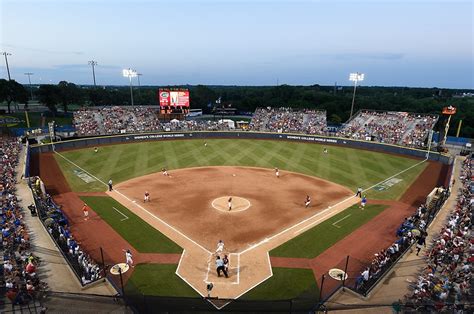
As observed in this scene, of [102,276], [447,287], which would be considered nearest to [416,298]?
[447,287]

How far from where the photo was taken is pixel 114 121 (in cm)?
6388

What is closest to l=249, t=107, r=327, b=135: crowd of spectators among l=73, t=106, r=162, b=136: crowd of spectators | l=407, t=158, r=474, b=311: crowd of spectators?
l=73, t=106, r=162, b=136: crowd of spectators

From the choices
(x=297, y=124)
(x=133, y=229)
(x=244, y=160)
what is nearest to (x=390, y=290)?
(x=133, y=229)

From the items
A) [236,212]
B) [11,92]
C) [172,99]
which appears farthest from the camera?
[11,92]

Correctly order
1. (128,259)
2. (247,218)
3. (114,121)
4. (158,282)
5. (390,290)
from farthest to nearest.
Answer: (114,121), (247,218), (128,259), (158,282), (390,290)

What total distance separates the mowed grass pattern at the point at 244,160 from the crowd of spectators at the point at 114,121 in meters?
8.93

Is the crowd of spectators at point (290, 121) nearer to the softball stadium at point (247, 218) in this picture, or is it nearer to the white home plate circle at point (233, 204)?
the softball stadium at point (247, 218)

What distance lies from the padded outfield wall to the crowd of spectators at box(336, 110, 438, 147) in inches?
150

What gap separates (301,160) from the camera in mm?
45344

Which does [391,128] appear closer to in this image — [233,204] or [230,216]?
[233,204]

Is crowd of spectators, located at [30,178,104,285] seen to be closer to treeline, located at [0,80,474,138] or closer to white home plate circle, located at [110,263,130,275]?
white home plate circle, located at [110,263,130,275]

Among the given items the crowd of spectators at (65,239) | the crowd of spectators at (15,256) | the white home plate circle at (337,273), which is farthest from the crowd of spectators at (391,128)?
the crowd of spectators at (15,256)

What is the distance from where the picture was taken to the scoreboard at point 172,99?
188 ft

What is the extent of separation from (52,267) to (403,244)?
868 inches
